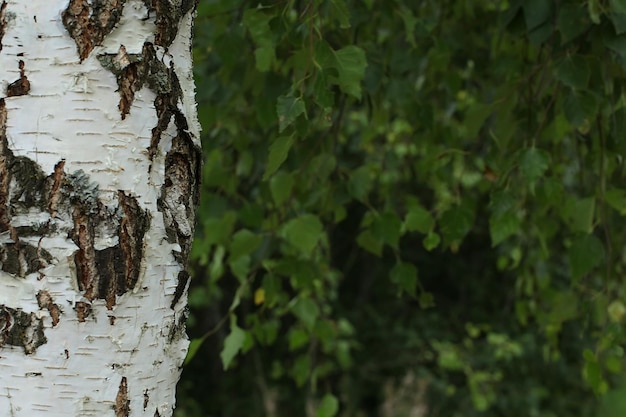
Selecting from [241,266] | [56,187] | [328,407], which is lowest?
[328,407]

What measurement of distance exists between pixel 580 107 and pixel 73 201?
2.77 ft

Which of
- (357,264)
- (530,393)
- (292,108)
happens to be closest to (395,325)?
(357,264)

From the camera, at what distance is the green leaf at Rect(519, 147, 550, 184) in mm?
1249

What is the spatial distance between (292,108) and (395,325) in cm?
339

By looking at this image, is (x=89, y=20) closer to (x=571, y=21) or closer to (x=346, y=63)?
(x=346, y=63)

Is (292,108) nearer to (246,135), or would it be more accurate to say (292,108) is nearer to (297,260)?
(297,260)

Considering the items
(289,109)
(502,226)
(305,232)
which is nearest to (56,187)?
(289,109)

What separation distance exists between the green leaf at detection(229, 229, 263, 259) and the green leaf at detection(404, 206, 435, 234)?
27cm

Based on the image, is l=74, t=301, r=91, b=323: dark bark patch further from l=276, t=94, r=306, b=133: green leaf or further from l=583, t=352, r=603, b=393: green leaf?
l=583, t=352, r=603, b=393: green leaf

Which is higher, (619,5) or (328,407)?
(619,5)

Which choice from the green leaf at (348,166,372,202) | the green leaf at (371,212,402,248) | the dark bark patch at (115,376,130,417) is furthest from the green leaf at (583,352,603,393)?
the dark bark patch at (115,376,130,417)

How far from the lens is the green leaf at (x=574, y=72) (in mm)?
1252

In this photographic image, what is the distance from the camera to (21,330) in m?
0.75

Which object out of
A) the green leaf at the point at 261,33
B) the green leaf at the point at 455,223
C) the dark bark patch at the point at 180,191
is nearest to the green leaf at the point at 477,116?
the green leaf at the point at 455,223
